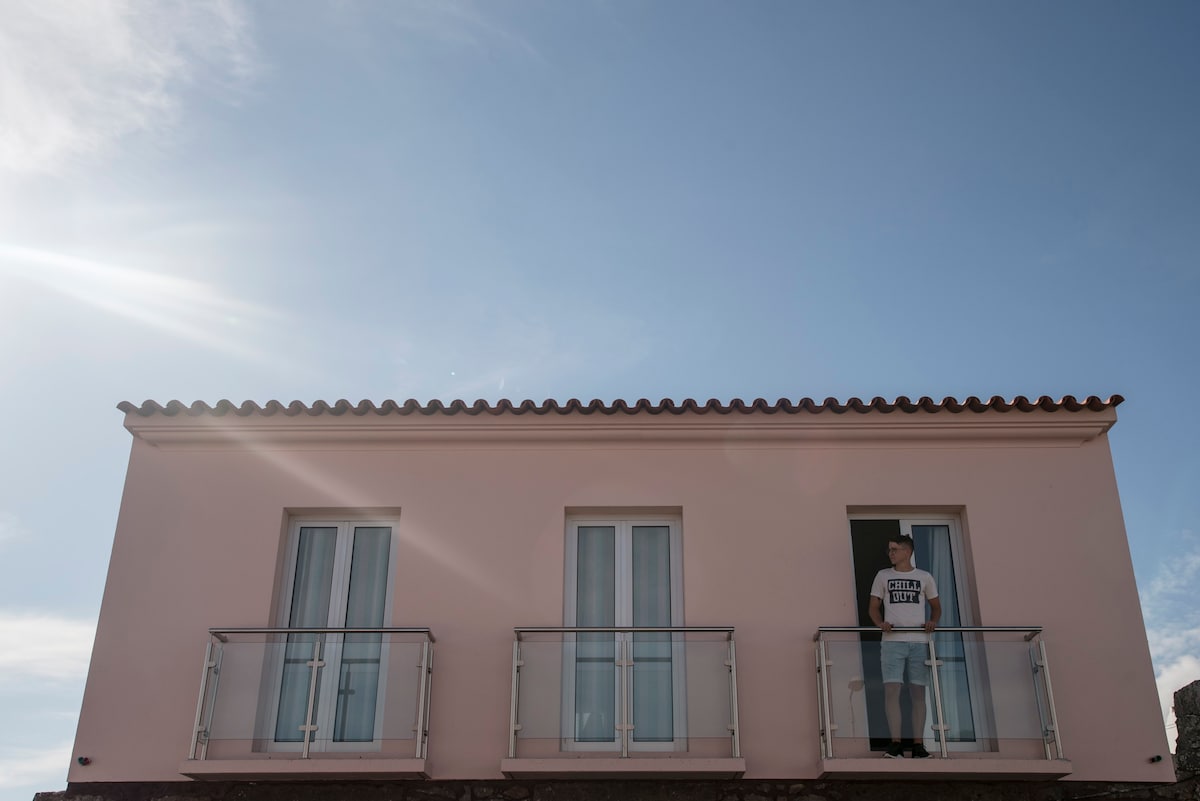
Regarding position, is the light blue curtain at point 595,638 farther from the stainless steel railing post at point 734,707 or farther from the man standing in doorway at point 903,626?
the man standing in doorway at point 903,626

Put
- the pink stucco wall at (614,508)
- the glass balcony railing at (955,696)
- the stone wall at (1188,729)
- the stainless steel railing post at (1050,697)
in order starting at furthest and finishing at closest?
the stone wall at (1188,729) < the pink stucco wall at (614,508) < the glass balcony railing at (955,696) < the stainless steel railing post at (1050,697)

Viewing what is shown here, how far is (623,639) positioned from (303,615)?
275cm

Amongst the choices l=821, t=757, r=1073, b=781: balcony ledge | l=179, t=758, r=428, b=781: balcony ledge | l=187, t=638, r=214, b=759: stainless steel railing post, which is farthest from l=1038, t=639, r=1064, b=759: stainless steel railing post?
l=187, t=638, r=214, b=759: stainless steel railing post

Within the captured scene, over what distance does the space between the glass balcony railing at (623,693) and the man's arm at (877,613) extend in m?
1.19

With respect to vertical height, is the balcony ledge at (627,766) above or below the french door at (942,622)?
below

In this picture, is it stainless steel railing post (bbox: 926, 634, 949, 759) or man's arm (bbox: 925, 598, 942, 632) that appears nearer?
stainless steel railing post (bbox: 926, 634, 949, 759)

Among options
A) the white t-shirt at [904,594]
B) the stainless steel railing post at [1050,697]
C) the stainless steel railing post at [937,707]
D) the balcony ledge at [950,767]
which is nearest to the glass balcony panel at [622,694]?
the balcony ledge at [950,767]

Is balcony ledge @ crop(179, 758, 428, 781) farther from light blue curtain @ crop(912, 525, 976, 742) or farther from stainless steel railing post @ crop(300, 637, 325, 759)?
light blue curtain @ crop(912, 525, 976, 742)

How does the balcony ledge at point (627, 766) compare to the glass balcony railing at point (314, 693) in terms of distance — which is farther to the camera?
the glass balcony railing at point (314, 693)

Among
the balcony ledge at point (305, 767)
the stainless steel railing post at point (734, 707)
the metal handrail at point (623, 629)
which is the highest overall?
the metal handrail at point (623, 629)

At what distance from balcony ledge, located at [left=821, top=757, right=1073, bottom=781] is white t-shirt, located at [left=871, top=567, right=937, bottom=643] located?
1.08m

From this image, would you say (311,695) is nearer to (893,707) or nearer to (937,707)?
(893,707)

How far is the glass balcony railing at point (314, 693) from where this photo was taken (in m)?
9.68

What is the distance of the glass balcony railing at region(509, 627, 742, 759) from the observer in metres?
9.66
